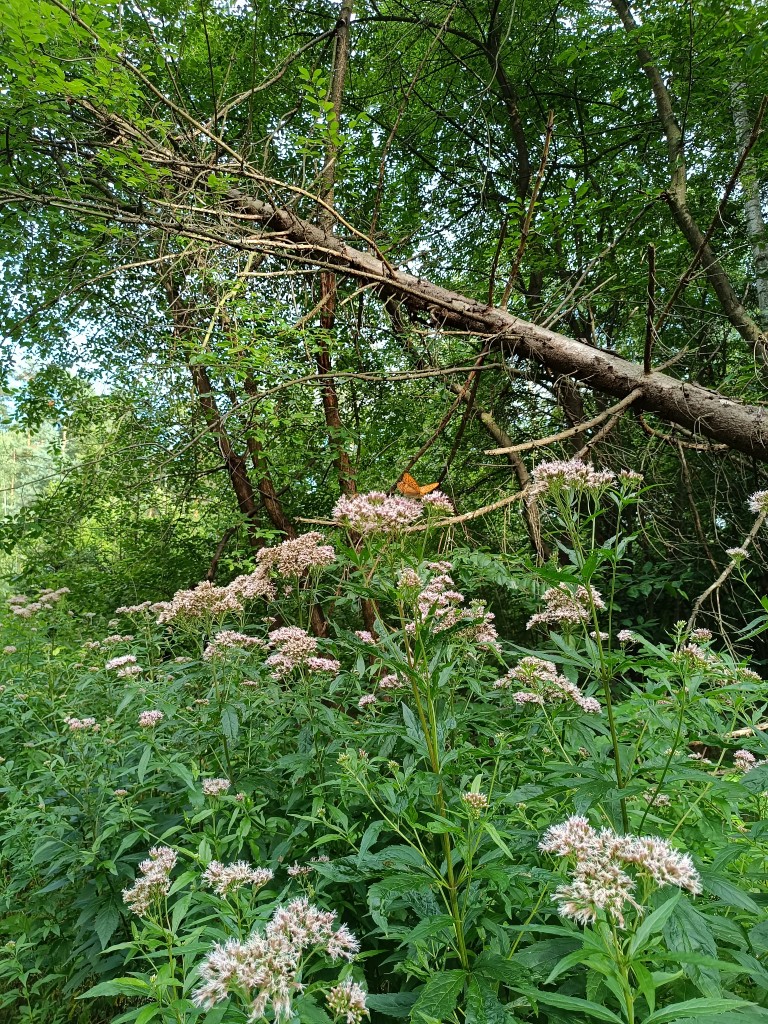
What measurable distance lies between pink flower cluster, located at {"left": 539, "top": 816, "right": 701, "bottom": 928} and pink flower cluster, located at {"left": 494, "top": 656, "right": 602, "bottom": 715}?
829mm

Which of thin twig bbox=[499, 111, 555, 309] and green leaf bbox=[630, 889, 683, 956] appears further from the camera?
thin twig bbox=[499, 111, 555, 309]

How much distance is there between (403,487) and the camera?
2.04 m

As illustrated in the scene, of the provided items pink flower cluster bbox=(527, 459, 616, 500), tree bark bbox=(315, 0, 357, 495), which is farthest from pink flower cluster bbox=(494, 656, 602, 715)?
tree bark bbox=(315, 0, 357, 495)

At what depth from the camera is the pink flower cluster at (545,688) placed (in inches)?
76.9

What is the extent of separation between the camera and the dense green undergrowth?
109 cm

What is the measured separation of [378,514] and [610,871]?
3.80 ft

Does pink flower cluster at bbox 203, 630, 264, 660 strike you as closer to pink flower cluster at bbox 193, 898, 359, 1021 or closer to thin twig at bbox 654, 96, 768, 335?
pink flower cluster at bbox 193, 898, 359, 1021

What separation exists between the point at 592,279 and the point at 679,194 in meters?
1.31

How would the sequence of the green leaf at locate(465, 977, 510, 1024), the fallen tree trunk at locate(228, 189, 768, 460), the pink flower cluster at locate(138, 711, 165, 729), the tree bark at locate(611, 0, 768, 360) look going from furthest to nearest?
1. the tree bark at locate(611, 0, 768, 360)
2. the fallen tree trunk at locate(228, 189, 768, 460)
3. the pink flower cluster at locate(138, 711, 165, 729)
4. the green leaf at locate(465, 977, 510, 1024)

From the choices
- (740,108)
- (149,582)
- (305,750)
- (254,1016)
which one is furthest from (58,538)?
(740,108)

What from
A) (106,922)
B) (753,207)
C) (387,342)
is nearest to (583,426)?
(387,342)

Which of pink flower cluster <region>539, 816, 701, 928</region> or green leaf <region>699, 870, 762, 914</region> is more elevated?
pink flower cluster <region>539, 816, 701, 928</region>

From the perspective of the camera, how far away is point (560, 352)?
381cm

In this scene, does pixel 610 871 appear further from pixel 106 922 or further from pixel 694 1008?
pixel 106 922
